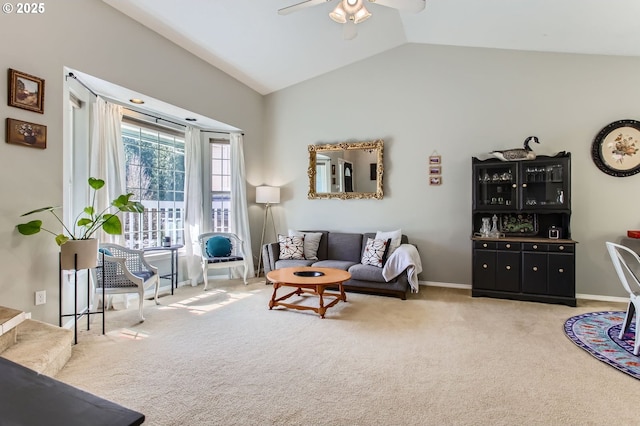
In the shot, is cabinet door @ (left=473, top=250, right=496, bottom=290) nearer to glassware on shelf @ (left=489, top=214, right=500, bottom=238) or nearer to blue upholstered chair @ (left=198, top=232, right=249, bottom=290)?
glassware on shelf @ (left=489, top=214, right=500, bottom=238)

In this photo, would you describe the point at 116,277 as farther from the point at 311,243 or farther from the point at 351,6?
the point at 351,6

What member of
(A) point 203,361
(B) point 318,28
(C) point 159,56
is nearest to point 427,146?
(B) point 318,28

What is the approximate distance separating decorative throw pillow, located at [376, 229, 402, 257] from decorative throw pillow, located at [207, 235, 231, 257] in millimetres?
2387

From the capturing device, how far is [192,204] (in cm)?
524

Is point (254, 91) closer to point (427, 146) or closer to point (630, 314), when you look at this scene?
point (427, 146)

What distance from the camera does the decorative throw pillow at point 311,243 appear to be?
17.4ft

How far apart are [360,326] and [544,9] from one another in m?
3.98

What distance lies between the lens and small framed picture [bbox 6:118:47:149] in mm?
2713

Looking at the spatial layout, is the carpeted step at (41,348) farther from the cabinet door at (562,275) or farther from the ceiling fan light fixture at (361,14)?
the cabinet door at (562,275)

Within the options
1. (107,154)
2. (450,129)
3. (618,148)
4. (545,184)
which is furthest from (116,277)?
(618,148)

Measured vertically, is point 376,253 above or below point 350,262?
above

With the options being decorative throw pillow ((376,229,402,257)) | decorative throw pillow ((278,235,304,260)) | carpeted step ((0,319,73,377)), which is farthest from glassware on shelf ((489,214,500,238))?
carpeted step ((0,319,73,377))

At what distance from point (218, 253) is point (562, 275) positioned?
4.72 meters

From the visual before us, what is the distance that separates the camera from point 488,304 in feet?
13.6
